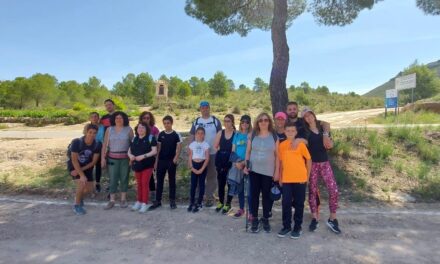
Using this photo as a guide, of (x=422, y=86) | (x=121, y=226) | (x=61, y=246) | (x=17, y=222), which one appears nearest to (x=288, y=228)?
(x=121, y=226)

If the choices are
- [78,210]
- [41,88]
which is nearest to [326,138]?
[78,210]

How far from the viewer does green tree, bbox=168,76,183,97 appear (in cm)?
4905

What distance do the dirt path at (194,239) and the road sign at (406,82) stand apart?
1163cm

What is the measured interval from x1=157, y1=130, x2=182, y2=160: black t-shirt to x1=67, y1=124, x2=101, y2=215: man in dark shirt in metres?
1.16

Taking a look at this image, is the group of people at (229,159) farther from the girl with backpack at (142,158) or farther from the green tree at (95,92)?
the green tree at (95,92)

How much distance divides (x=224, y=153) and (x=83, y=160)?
2482mm

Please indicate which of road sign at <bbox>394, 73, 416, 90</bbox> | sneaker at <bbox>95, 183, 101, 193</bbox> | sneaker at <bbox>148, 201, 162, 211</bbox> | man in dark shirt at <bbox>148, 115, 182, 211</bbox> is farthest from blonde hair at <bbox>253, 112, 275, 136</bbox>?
road sign at <bbox>394, 73, 416, 90</bbox>

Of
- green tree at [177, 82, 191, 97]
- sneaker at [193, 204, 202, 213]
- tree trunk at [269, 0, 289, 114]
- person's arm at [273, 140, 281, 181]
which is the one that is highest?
green tree at [177, 82, 191, 97]

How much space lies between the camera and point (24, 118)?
77.9 feet

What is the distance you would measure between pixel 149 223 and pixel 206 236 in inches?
39.9

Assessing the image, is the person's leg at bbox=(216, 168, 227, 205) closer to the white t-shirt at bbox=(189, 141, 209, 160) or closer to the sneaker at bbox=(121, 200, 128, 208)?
the white t-shirt at bbox=(189, 141, 209, 160)

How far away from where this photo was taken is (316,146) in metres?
4.86

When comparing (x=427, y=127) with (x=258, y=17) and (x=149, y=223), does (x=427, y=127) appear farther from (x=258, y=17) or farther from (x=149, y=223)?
(x=149, y=223)

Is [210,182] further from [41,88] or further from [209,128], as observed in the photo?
[41,88]
